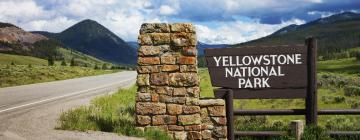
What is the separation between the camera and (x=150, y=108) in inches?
460

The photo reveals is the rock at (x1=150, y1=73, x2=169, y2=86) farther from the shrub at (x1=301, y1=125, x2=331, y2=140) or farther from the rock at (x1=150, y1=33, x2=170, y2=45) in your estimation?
the shrub at (x1=301, y1=125, x2=331, y2=140)

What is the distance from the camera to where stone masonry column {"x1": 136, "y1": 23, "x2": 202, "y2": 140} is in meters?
11.6

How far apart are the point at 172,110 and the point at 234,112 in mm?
1762

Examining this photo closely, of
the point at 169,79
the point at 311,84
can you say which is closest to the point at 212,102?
the point at 169,79

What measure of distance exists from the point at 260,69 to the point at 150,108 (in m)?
2.77

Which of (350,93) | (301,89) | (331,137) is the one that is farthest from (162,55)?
(350,93)

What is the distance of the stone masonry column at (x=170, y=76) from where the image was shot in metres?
11.6

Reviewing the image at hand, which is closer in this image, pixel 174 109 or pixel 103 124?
pixel 174 109

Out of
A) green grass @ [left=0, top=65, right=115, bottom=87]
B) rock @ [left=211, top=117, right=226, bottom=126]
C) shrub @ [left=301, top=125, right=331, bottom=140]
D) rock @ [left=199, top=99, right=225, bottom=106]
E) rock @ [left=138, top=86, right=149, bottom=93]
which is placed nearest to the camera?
rock @ [left=138, top=86, right=149, bottom=93]

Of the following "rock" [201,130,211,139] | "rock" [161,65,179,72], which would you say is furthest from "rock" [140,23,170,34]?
"rock" [201,130,211,139]

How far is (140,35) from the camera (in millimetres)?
11648

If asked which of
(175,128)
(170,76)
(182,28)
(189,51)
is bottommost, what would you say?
(175,128)

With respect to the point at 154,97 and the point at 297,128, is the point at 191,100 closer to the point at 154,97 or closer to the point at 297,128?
the point at 154,97

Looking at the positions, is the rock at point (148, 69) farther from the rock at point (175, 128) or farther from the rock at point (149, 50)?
the rock at point (175, 128)
